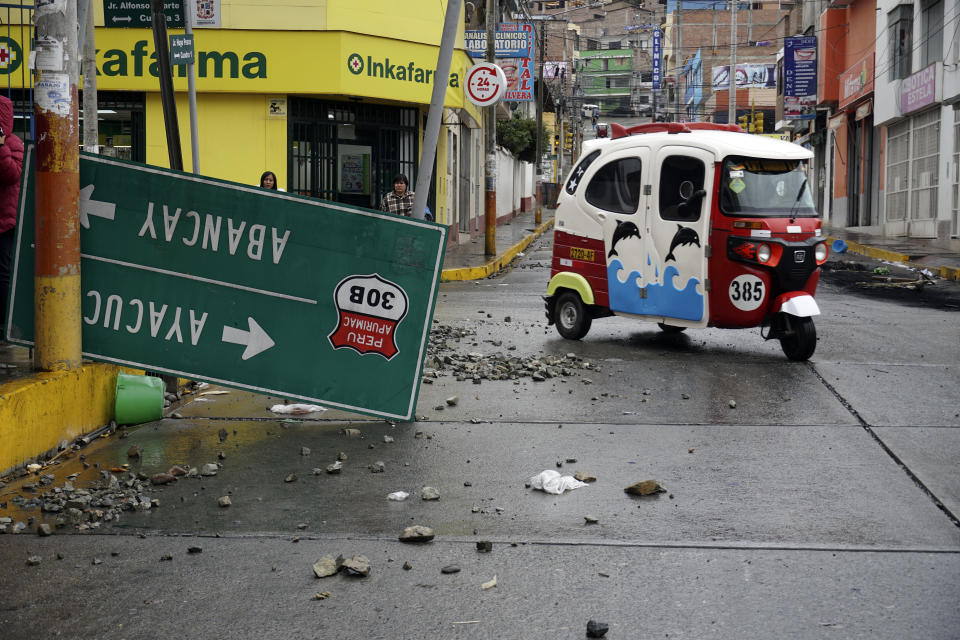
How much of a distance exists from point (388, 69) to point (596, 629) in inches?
743

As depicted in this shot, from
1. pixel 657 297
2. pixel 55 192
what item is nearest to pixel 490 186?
pixel 657 297

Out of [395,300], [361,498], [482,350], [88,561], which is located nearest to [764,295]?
[482,350]

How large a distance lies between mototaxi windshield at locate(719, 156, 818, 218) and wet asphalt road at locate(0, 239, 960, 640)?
168 cm

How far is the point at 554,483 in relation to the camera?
520 centimetres

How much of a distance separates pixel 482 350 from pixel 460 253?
44.4ft

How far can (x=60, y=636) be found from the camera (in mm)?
3408

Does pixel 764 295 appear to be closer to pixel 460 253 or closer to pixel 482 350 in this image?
pixel 482 350

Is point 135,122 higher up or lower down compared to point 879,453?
higher up

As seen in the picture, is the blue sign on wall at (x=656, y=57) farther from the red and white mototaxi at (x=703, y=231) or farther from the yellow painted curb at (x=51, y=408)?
the yellow painted curb at (x=51, y=408)

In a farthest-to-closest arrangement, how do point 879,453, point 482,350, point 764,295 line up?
point 482,350 < point 764,295 < point 879,453

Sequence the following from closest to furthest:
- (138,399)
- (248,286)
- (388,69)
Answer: (248,286) < (138,399) < (388,69)

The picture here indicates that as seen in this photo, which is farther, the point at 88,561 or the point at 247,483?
the point at 247,483

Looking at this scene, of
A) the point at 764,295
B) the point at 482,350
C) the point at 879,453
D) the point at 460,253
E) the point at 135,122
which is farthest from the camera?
the point at 460,253

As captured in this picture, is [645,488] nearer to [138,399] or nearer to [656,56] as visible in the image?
[138,399]
